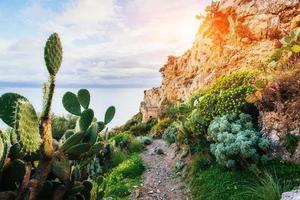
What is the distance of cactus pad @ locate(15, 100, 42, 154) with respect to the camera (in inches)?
114

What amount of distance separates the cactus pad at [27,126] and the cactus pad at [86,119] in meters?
1.20

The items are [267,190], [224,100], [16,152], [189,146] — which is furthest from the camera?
[189,146]

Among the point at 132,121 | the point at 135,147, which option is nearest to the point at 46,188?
the point at 135,147

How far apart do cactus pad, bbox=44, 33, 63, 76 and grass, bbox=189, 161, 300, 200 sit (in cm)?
A: 532

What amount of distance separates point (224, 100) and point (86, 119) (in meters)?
6.99

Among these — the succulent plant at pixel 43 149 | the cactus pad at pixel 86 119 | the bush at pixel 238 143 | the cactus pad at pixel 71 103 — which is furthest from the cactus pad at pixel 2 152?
the bush at pixel 238 143

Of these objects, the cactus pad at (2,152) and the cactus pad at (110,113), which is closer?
the cactus pad at (2,152)

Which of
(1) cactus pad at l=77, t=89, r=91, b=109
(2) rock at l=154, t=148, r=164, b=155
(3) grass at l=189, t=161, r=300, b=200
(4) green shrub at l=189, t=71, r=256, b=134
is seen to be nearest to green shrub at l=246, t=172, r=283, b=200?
(3) grass at l=189, t=161, r=300, b=200

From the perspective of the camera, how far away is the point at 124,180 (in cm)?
1137

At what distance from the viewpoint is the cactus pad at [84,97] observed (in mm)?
4725

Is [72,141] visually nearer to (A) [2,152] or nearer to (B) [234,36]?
(A) [2,152]

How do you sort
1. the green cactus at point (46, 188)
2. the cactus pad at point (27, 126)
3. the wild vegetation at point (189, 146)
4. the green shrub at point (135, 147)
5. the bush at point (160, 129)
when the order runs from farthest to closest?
1. the bush at point (160, 129)
2. the green shrub at point (135, 147)
3. the green cactus at point (46, 188)
4. the wild vegetation at point (189, 146)
5. the cactus pad at point (27, 126)

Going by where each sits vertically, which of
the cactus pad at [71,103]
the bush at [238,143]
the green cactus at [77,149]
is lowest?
the bush at [238,143]

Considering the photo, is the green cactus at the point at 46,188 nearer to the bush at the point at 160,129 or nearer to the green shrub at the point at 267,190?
the green shrub at the point at 267,190
